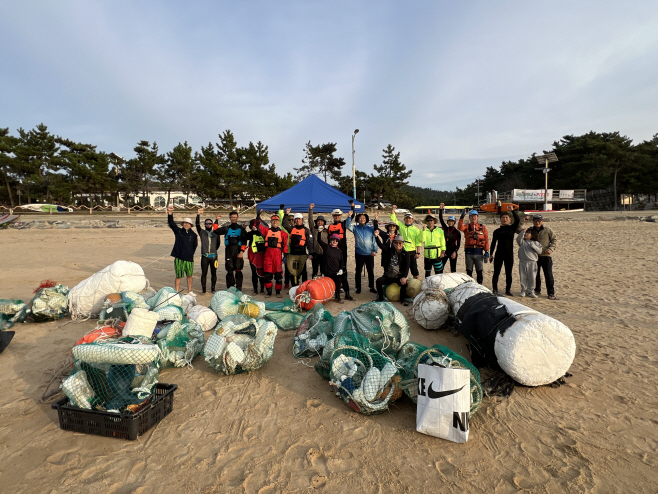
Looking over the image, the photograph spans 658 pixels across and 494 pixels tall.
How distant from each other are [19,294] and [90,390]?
6.79m

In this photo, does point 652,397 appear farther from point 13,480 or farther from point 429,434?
point 13,480

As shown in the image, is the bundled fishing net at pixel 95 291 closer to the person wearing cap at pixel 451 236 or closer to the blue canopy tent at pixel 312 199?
the person wearing cap at pixel 451 236

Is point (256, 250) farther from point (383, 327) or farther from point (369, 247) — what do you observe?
point (383, 327)

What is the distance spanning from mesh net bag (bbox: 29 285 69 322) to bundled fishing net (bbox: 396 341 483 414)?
5892mm

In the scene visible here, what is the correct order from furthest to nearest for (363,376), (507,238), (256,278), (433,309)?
(256,278)
(507,238)
(433,309)
(363,376)

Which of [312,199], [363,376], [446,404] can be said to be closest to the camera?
[446,404]

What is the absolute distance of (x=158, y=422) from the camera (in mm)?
3262

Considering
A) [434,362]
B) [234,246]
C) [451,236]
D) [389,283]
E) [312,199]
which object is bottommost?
[389,283]

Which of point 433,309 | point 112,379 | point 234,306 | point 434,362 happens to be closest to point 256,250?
point 234,306

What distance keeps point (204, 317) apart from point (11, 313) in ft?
10.7

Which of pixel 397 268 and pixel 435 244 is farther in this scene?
pixel 435 244

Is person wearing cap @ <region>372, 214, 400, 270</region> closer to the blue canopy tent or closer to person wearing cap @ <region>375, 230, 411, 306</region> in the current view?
person wearing cap @ <region>375, 230, 411, 306</region>

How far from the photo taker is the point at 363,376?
355 centimetres

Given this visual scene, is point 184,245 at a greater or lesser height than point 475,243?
greater
